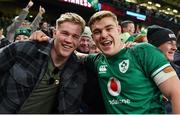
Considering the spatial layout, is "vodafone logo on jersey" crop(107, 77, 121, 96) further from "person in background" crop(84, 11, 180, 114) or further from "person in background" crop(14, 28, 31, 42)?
"person in background" crop(14, 28, 31, 42)

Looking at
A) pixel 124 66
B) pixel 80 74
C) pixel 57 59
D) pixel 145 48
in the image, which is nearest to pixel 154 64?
pixel 145 48

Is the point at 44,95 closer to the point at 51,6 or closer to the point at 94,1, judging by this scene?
the point at 94,1

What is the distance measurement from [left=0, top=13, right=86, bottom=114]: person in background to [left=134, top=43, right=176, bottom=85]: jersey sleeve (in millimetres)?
700

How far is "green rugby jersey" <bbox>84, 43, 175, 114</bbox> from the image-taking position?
3.04m

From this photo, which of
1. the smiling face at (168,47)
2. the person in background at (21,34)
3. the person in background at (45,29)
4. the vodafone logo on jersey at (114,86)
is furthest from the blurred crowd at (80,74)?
the person in background at (21,34)

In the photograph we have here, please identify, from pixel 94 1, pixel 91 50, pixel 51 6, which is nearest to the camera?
pixel 91 50

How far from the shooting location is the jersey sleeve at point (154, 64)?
2994 mm

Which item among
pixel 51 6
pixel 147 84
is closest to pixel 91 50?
pixel 147 84

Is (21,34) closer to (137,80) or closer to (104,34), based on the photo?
(104,34)

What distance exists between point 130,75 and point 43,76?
2.68ft

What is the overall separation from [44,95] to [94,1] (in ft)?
67.0

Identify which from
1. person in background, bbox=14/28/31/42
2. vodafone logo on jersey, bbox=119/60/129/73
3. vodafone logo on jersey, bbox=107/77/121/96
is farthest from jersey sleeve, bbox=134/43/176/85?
person in background, bbox=14/28/31/42

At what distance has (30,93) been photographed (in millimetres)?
3367

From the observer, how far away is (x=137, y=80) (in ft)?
10.3
